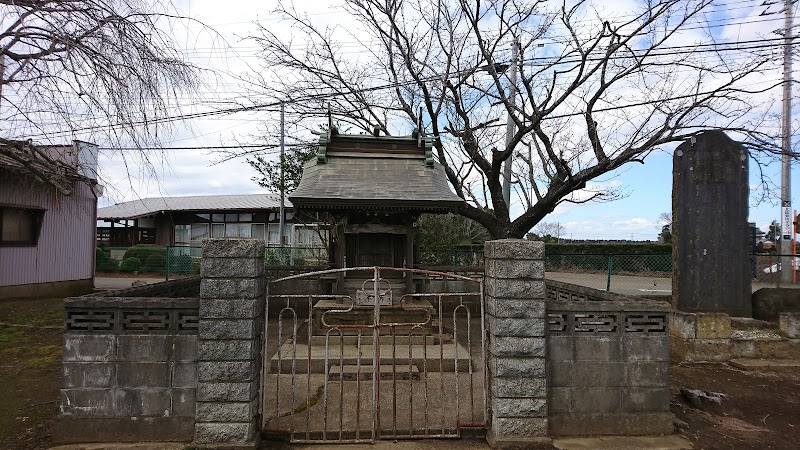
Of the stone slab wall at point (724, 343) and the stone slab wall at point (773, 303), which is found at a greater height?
the stone slab wall at point (773, 303)

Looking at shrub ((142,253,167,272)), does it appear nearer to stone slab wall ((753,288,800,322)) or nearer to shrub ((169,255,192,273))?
shrub ((169,255,192,273))

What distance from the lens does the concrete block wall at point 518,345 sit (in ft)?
14.7

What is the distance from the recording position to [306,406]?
523cm

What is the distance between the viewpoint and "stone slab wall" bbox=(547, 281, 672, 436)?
463 cm

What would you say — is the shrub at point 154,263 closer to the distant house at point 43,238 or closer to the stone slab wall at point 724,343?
the distant house at point 43,238

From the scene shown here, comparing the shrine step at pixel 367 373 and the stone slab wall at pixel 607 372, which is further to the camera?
the shrine step at pixel 367 373

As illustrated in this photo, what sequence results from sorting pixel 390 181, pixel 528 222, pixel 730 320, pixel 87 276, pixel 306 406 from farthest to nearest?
pixel 87 276 → pixel 528 222 → pixel 390 181 → pixel 730 320 → pixel 306 406

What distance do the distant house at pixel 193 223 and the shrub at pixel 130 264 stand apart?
6153 mm

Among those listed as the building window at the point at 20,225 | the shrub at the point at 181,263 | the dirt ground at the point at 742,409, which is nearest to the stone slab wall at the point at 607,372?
the dirt ground at the point at 742,409

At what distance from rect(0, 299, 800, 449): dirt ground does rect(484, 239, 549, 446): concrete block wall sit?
1.73m

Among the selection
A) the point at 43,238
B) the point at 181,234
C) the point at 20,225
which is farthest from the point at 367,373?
the point at 181,234

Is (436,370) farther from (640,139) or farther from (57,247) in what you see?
(57,247)

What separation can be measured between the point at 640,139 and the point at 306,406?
10.5 meters

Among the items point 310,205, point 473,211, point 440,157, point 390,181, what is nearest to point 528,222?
point 473,211
